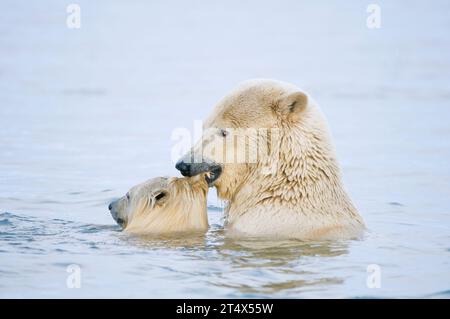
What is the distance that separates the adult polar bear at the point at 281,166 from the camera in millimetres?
8695

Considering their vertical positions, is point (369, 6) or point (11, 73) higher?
point (369, 6)

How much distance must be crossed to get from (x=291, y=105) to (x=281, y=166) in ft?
1.83

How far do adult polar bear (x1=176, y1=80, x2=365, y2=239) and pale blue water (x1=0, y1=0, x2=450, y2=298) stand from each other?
0.21 m

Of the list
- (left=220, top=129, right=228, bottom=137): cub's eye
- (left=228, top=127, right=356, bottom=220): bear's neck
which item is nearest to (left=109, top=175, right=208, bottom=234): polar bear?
(left=220, top=129, right=228, bottom=137): cub's eye

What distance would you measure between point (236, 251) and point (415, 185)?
5.37 metres

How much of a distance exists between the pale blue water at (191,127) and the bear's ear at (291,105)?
116 cm

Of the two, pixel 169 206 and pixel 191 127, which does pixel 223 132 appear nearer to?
pixel 169 206

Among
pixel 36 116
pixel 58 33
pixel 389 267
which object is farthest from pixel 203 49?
pixel 389 267

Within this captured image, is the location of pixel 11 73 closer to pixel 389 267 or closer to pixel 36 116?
pixel 36 116

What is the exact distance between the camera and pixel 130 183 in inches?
526

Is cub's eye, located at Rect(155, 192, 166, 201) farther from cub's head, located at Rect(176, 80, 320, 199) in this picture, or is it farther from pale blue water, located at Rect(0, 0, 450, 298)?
cub's head, located at Rect(176, 80, 320, 199)

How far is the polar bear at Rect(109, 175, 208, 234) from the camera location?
9227 millimetres

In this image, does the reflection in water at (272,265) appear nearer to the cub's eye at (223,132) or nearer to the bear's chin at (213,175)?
the bear's chin at (213,175)

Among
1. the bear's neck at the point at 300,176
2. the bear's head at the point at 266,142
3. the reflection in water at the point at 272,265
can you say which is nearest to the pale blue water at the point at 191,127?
the reflection in water at the point at 272,265
